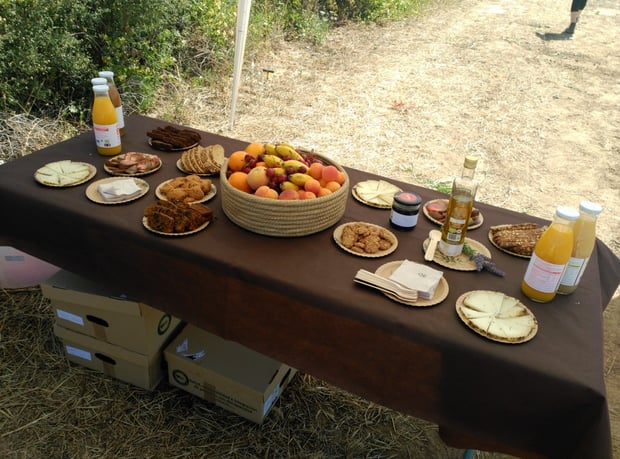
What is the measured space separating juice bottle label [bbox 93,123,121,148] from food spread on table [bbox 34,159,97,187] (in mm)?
135

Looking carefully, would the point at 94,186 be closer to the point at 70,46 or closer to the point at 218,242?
the point at 218,242

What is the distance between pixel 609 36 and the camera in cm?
862

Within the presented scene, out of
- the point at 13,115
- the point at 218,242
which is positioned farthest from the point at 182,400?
the point at 13,115

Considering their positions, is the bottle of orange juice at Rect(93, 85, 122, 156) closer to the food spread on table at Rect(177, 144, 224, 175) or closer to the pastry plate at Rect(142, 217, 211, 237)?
the food spread on table at Rect(177, 144, 224, 175)

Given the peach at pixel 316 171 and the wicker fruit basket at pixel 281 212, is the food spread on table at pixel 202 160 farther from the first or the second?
the peach at pixel 316 171

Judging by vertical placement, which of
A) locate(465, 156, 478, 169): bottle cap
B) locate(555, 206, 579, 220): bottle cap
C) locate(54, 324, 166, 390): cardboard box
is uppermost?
locate(465, 156, 478, 169): bottle cap

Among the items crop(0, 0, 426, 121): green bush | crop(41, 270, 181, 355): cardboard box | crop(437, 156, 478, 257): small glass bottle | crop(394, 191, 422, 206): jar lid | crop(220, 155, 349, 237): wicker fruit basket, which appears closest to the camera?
crop(437, 156, 478, 257): small glass bottle

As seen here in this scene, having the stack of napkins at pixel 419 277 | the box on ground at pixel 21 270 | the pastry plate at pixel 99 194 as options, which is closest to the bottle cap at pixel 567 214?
the stack of napkins at pixel 419 277

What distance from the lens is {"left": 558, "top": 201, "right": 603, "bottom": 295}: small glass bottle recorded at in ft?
4.27

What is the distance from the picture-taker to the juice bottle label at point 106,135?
1974 millimetres

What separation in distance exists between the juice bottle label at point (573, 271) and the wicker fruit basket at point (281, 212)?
708mm

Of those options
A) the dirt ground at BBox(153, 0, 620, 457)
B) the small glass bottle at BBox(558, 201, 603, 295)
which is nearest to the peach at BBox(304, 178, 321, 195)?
the small glass bottle at BBox(558, 201, 603, 295)

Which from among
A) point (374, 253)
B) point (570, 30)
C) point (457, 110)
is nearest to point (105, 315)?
point (374, 253)

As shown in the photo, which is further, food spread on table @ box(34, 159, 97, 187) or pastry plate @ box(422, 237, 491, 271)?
food spread on table @ box(34, 159, 97, 187)
